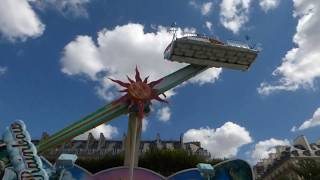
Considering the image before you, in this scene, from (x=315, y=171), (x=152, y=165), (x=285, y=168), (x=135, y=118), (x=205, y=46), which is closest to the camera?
(x=315, y=171)

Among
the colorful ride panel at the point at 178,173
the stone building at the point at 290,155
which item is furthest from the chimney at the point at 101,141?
the colorful ride panel at the point at 178,173

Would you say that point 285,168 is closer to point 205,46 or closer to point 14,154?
point 205,46

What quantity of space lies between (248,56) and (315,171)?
16.2m

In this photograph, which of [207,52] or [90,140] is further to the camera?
[90,140]

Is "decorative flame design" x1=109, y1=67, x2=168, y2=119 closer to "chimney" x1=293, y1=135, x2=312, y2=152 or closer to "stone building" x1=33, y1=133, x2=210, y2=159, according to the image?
"chimney" x1=293, y1=135, x2=312, y2=152

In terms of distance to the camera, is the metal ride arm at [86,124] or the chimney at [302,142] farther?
the chimney at [302,142]

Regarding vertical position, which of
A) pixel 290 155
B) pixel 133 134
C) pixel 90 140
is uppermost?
pixel 90 140

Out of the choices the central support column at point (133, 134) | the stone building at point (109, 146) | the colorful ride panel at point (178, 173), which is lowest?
the colorful ride panel at point (178, 173)

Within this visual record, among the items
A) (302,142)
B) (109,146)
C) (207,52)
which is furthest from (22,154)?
(109,146)

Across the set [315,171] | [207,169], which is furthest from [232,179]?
[315,171]

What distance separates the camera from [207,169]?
3338cm

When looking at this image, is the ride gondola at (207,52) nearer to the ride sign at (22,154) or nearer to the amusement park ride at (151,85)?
the amusement park ride at (151,85)

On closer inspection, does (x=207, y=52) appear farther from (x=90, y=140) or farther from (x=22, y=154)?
(x=90, y=140)

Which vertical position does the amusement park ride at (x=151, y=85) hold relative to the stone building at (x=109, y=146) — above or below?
below
